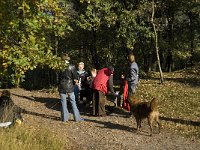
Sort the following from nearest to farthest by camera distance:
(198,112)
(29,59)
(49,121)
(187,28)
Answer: (29,59) → (49,121) → (198,112) → (187,28)

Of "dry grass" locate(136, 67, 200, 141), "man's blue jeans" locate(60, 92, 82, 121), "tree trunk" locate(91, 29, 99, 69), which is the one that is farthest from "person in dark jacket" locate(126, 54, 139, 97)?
"tree trunk" locate(91, 29, 99, 69)

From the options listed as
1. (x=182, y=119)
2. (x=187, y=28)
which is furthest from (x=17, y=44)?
(x=187, y=28)

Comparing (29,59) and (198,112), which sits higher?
(29,59)

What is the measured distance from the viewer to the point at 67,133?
12617 millimetres

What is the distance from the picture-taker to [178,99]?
1750 centimetres

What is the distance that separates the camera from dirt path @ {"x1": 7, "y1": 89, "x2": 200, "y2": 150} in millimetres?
11367

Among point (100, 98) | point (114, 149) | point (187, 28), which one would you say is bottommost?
point (114, 149)

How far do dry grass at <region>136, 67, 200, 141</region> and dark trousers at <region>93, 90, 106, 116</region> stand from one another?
2.08 meters

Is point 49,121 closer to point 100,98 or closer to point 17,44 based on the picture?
point 100,98

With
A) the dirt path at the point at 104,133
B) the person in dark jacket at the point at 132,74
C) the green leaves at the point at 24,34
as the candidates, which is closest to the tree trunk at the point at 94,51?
the dirt path at the point at 104,133

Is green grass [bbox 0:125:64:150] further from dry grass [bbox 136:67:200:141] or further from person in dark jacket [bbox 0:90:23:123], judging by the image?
dry grass [bbox 136:67:200:141]

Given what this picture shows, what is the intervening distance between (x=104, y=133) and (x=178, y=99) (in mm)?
5796

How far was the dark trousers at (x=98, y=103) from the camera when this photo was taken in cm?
1484

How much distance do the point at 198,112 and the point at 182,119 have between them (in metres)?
1.21
